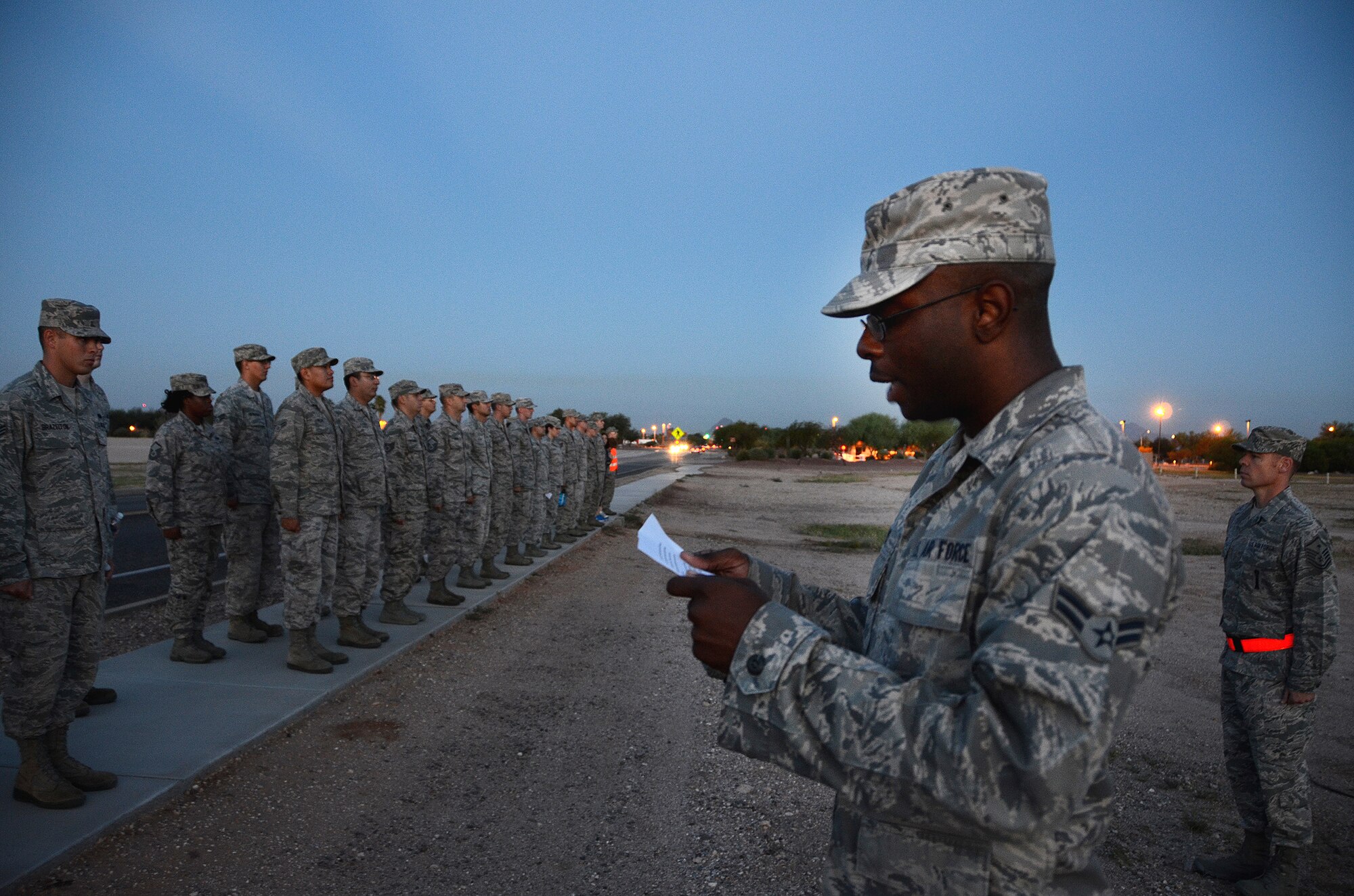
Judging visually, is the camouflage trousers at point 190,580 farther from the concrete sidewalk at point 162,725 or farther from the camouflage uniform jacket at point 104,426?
the camouflage uniform jacket at point 104,426

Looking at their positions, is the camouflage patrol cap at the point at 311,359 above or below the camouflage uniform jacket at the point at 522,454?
above

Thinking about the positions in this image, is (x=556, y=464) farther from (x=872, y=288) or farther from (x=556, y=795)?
(x=872, y=288)

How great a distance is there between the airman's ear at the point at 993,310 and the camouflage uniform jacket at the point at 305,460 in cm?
594

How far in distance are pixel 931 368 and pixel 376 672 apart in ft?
19.3

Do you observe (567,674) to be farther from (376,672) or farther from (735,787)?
(735,787)

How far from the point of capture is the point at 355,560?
22.0 ft

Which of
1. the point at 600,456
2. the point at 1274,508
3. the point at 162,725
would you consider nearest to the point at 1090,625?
the point at 1274,508

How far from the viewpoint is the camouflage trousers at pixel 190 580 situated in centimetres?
594

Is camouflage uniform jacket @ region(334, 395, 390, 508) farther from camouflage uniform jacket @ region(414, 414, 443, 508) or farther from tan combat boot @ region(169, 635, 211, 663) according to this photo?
tan combat boot @ region(169, 635, 211, 663)

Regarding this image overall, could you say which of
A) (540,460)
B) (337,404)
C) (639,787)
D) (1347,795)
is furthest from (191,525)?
(1347,795)

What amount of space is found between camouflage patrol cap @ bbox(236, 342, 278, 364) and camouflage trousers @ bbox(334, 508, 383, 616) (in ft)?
5.91

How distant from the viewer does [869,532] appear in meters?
17.6

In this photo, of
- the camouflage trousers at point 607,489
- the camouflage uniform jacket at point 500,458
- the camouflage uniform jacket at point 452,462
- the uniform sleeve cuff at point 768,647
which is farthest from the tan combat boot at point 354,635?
→ the camouflage trousers at point 607,489

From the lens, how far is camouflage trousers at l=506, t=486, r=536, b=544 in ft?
38.2
